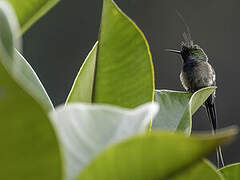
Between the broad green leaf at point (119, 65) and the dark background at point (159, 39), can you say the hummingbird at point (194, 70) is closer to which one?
the broad green leaf at point (119, 65)

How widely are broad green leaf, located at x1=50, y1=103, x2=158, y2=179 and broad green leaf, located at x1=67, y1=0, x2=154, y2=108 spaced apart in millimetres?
172

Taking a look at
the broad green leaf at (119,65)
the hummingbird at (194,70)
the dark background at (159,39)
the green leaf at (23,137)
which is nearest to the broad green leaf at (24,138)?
the green leaf at (23,137)

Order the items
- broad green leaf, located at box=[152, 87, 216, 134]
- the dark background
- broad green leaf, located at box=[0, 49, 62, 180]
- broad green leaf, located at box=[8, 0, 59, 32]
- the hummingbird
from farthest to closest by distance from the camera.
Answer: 1. the dark background
2. the hummingbird
3. broad green leaf, located at box=[152, 87, 216, 134]
4. broad green leaf, located at box=[8, 0, 59, 32]
5. broad green leaf, located at box=[0, 49, 62, 180]

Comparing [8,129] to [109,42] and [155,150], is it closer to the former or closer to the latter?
[155,150]

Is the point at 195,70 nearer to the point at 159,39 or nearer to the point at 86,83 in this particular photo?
the point at 86,83

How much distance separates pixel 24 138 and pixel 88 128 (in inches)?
2.7

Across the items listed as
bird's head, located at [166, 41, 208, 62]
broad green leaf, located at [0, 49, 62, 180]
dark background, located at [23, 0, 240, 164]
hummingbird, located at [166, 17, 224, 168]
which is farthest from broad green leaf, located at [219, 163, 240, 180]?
dark background, located at [23, 0, 240, 164]

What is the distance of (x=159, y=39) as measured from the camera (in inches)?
280

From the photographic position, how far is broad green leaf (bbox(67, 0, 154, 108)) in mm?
554

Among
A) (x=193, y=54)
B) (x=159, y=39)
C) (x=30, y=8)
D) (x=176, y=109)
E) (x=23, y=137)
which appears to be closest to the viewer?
(x=23, y=137)

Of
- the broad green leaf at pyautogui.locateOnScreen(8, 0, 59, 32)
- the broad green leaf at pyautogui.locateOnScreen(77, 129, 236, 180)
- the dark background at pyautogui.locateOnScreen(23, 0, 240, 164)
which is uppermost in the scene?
the broad green leaf at pyautogui.locateOnScreen(8, 0, 59, 32)

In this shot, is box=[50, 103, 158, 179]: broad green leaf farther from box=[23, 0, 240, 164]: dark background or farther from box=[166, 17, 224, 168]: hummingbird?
box=[23, 0, 240, 164]: dark background

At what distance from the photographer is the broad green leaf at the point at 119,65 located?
554 millimetres

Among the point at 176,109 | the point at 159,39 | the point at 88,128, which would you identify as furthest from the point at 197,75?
the point at 159,39
